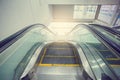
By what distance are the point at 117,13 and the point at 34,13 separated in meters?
5.67

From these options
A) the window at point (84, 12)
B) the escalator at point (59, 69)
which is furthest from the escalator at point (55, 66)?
the window at point (84, 12)

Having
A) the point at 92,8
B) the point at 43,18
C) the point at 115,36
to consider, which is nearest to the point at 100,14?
the point at 92,8

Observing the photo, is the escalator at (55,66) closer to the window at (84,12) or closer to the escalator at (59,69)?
the escalator at (59,69)

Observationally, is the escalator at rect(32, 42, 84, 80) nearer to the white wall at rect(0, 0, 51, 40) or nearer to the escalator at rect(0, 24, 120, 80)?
the escalator at rect(0, 24, 120, 80)

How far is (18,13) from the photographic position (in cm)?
694

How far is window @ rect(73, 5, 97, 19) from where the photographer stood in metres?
10.7

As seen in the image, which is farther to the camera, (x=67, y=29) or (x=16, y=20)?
(x=67, y=29)

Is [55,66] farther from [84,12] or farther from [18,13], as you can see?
[84,12]

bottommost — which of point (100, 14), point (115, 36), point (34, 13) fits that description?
point (100, 14)

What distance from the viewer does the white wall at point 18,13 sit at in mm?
6715

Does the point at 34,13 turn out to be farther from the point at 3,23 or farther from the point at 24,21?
the point at 3,23

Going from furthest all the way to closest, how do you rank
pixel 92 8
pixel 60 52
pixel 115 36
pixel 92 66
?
pixel 92 8 → pixel 60 52 → pixel 92 66 → pixel 115 36

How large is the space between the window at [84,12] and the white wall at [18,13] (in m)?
4.57

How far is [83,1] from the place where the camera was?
728 centimetres
